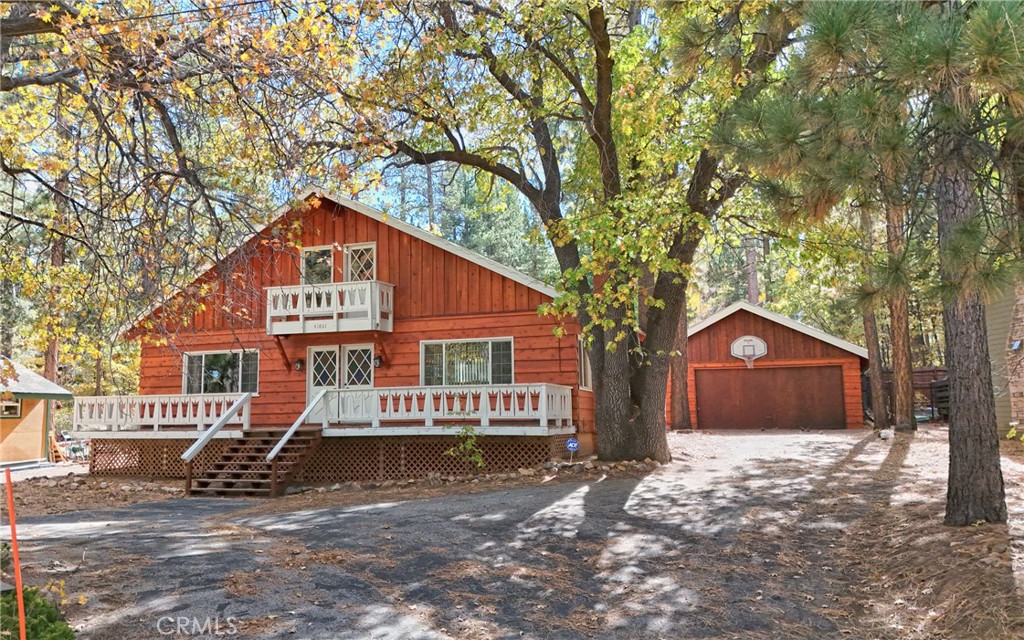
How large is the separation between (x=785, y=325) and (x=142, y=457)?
19100 mm

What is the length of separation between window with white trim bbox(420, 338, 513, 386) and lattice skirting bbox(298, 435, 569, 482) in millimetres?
1690

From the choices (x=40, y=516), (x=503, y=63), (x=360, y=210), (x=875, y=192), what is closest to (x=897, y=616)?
(x=875, y=192)

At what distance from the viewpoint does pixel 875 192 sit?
534 cm

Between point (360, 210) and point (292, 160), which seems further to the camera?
point (360, 210)

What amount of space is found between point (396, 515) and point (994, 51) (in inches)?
292

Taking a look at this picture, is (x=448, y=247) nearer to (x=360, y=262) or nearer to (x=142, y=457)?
(x=360, y=262)

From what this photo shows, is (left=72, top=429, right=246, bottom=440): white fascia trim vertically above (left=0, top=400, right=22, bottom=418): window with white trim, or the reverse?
(left=0, top=400, right=22, bottom=418): window with white trim

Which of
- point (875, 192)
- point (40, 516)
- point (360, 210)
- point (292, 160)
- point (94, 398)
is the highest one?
point (360, 210)

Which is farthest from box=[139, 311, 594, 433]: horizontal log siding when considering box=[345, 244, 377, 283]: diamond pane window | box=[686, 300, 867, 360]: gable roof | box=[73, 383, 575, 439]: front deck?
box=[686, 300, 867, 360]: gable roof

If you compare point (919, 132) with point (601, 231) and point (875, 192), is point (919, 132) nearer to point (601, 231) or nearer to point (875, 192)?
point (875, 192)

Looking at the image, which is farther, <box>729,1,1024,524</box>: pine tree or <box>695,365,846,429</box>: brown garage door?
<box>695,365,846,429</box>: brown garage door

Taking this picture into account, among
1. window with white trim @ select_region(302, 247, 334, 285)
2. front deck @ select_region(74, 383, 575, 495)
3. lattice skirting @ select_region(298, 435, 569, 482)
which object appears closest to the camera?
front deck @ select_region(74, 383, 575, 495)

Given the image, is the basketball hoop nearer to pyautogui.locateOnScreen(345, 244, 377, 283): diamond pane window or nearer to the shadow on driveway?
pyautogui.locateOnScreen(345, 244, 377, 283): diamond pane window

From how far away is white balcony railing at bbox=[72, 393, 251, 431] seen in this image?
1628cm
